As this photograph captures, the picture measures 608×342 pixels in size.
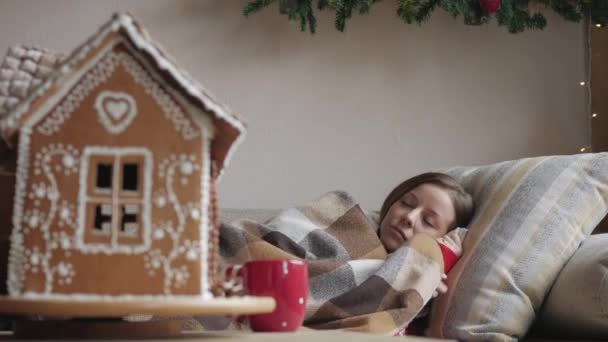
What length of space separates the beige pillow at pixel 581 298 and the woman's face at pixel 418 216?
0.32 metres

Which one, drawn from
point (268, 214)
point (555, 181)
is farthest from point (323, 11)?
point (555, 181)

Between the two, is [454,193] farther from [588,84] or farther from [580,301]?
[588,84]

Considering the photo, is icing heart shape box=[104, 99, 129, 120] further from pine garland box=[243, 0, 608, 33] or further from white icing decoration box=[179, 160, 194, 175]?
pine garland box=[243, 0, 608, 33]

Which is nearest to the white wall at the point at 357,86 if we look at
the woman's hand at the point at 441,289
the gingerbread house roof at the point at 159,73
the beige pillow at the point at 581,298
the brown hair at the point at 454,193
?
the brown hair at the point at 454,193

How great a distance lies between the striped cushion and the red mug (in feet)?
2.07

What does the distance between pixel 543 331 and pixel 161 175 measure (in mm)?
1016

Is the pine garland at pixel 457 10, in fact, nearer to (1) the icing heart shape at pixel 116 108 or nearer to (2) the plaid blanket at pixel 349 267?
(2) the plaid blanket at pixel 349 267

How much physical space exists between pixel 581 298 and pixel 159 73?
0.93 metres

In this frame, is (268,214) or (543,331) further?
(268,214)

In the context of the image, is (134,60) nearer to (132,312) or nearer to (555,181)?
(132,312)

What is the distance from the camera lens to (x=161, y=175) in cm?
74

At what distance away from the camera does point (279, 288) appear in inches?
34.4

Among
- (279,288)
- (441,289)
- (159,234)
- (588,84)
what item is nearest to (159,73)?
(159,234)

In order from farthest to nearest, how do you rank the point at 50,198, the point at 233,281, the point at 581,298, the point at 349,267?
the point at 349,267 → the point at 581,298 → the point at 233,281 → the point at 50,198
